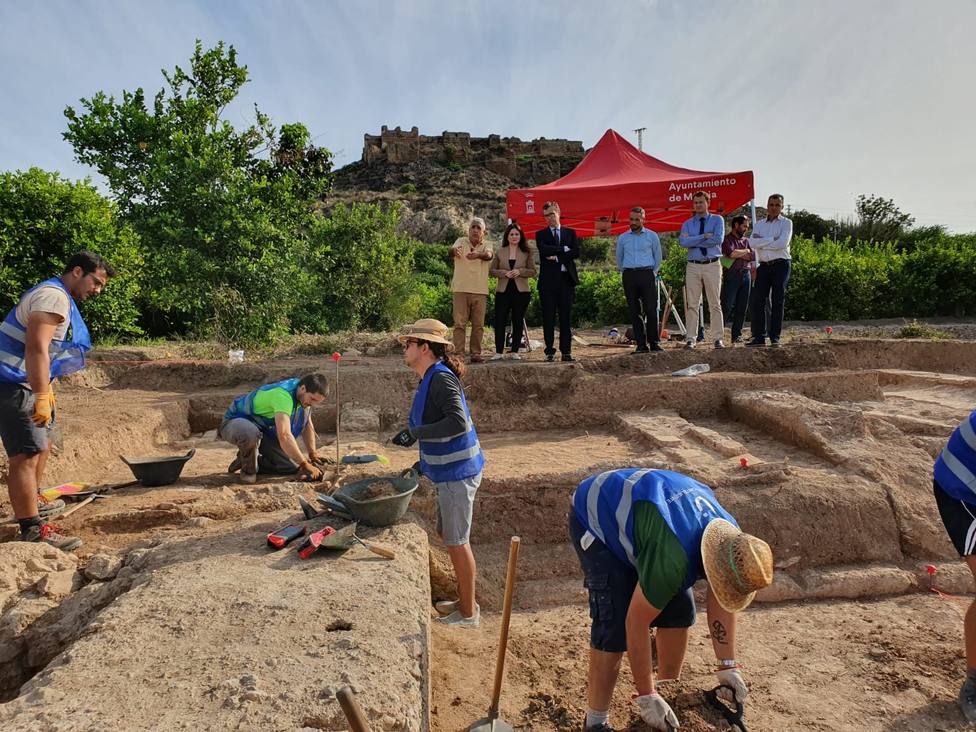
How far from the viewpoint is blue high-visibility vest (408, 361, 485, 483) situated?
3.25m

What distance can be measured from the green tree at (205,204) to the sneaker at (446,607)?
23.9 feet

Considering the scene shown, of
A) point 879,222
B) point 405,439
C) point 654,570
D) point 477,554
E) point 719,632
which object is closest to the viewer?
point 654,570

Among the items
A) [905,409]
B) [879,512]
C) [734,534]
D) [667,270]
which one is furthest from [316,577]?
[667,270]

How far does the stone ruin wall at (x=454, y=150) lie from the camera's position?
46500mm

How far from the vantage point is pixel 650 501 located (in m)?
2.34

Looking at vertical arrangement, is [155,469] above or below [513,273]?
below

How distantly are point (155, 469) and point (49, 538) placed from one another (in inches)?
41.9

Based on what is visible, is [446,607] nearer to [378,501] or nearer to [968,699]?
[378,501]

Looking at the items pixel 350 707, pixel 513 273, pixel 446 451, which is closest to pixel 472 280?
pixel 513 273

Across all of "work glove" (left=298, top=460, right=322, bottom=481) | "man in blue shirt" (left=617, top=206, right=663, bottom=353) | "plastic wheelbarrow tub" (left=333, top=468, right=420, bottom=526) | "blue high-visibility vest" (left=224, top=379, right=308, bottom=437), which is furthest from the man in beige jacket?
"plastic wheelbarrow tub" (left=333, top=468, right=420, bottom=526)

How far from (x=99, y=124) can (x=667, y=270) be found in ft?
40.8

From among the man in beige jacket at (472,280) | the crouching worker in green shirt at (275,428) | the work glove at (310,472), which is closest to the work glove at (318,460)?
the crouching worker in green shirt at (275,428)

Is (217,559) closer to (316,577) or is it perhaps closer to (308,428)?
(316,577)

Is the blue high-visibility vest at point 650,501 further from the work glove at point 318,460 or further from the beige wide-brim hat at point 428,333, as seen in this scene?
the work glove at point 318,460
